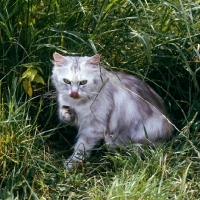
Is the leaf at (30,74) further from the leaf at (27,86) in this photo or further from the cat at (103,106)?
the cat at (103,106)

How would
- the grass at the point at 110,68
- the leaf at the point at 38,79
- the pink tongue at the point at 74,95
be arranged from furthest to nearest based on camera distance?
the leaf at the point at 38,79 → the pink tongue at the point at 74,95 → the grass at the point at 110,68

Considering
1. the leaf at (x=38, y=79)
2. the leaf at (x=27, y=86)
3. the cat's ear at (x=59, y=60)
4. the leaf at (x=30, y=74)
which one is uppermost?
the cat's ear at (x=59, y=60)

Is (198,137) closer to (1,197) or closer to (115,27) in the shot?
(115,27)

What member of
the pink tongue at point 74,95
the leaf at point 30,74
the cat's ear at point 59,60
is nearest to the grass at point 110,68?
the leaf at point 30,74

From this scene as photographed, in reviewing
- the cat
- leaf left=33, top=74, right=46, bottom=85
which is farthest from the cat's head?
leaf left=33, top=74, right=46, bottom=85

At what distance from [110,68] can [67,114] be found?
0.43 meters

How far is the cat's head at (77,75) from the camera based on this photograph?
3.78 meters

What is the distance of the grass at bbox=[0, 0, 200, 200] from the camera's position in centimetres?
345

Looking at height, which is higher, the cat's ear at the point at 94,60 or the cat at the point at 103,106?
the cat's ear at the point at 94,60

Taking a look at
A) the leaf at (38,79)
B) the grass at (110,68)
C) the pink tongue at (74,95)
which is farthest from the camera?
the leaf at (38,79)

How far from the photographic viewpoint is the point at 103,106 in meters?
3.93

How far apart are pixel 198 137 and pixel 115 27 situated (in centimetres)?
98

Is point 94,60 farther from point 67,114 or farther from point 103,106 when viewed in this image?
point 67,114

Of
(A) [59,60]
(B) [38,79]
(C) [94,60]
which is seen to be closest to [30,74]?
(B) [38,79]
